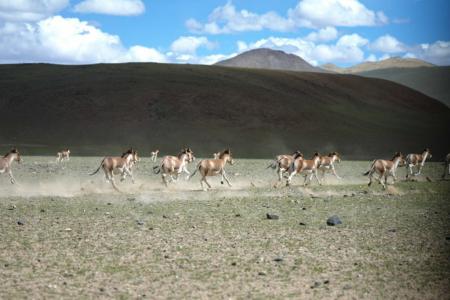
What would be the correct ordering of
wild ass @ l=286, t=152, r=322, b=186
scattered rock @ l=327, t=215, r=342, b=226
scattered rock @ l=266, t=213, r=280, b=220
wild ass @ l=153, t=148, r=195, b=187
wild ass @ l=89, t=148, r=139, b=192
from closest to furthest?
1. scattered rock @ l=327, t=215, r=342, b=226
2. scattered rock @ l=266, t=213, r=280, b=220
3. wild ass @ l=89, t=148, r=139, b=192
4. wild ass @ l=153, t=148, r=195, b=187
5. wild ass @ l=286, t=152, r=322, b=186

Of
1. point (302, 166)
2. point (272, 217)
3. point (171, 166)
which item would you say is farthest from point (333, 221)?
point (302, 166)

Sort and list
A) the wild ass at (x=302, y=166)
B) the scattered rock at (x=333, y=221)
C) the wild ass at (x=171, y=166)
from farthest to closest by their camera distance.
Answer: the wild ass at (x=302, y=166)
the wild ass at (x=171, y=166)
the scattered rock at (x=333, y=221)

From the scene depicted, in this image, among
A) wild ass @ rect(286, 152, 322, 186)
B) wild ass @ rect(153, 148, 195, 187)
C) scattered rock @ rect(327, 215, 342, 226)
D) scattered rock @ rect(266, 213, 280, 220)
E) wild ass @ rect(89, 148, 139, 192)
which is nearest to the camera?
scattered rock @ rect(327, 215, 342, 226)

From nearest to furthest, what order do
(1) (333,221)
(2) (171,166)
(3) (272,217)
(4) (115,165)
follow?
(1) (333,221) < (3) (272,217) < (4) (115,165) < (2) (171,166)

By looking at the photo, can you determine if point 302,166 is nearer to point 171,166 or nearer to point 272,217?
point 171,166

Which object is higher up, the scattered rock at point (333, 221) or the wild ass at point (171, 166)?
the wild ass at point (171, 166)

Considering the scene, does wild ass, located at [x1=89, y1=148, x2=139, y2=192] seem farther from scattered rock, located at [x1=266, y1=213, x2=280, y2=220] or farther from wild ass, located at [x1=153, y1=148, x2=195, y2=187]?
scattered rock, located at [x1=266, y1=213, x2=280, y2=220]

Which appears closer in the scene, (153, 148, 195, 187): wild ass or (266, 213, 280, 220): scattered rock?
(266, 213, 280, 220): scattered rock

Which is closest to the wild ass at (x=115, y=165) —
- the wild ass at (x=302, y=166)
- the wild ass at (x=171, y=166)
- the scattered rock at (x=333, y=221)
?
the wild ass at (x=171, y=166)

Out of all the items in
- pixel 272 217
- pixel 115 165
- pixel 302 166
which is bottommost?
pixel 272 217

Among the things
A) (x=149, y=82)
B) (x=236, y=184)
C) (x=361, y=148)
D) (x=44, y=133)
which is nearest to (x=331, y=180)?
(x=236, y=184)

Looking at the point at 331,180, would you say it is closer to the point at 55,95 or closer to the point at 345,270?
the point at 345,270

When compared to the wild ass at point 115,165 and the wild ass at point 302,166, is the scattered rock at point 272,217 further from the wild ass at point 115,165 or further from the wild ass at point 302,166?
the wild ass at point 302,166

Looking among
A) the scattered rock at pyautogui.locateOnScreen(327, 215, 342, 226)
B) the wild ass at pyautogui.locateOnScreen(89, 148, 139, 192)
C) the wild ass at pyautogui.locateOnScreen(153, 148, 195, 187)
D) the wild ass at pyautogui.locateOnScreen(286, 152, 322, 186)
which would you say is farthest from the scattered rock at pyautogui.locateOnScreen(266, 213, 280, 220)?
the wild ass at pyautogui.locateOnScreen(286, 152, 322, 186)
